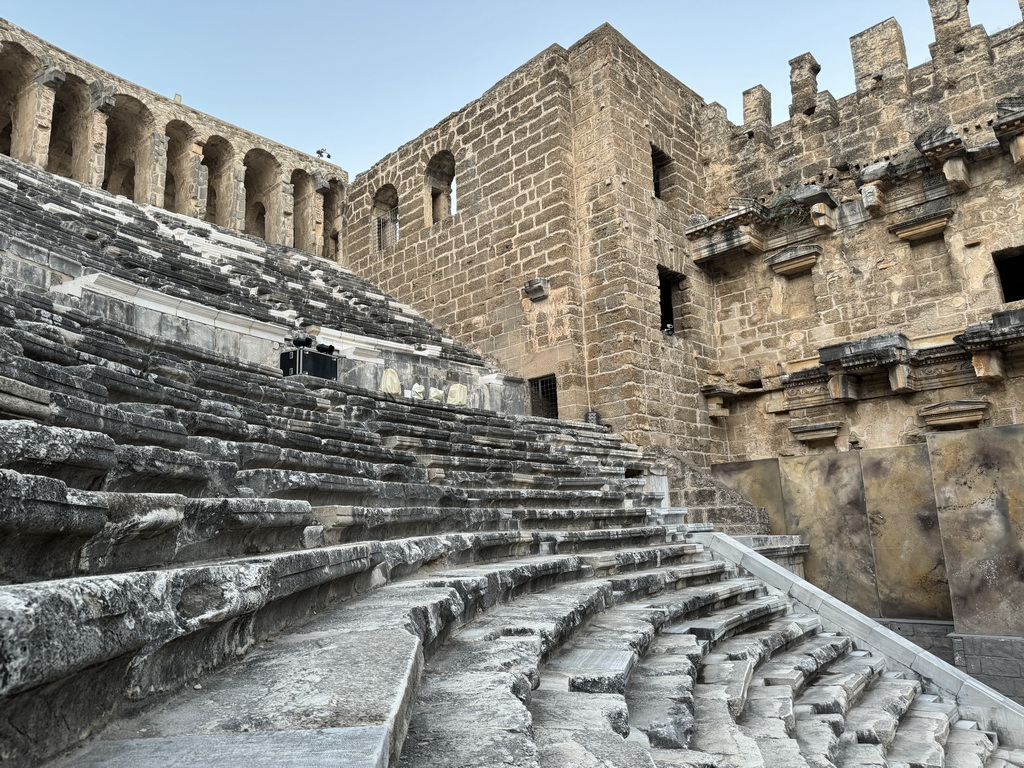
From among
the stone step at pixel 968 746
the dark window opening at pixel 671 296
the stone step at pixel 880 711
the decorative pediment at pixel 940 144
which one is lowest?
the stone step at pixel 968 746

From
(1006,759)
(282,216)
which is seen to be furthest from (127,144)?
(1006,759)

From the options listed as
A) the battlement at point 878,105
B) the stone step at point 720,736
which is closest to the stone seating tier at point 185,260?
the battlement at point 878,105

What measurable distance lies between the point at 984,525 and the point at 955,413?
3.23 m

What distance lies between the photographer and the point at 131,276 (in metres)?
7.57

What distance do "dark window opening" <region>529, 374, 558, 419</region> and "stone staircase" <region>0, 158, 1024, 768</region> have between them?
128 inches

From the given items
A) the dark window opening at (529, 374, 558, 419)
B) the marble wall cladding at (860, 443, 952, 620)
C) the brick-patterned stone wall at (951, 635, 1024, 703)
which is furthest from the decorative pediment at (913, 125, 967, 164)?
the brick-patterned stone wall at (951, 635, 1024, 703)

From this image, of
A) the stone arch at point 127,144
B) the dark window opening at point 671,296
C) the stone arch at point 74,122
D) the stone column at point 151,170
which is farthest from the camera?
the stone arch at point 127,144

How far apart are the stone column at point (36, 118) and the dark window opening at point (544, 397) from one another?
409 inches

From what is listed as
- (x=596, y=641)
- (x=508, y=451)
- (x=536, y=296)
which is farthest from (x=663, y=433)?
(x=596, y=641)

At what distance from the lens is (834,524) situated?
9367 mm

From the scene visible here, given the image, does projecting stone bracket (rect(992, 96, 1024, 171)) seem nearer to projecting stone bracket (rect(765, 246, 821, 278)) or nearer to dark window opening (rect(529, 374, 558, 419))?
projecting stone bracket (rect(765, 246, 821, 278))

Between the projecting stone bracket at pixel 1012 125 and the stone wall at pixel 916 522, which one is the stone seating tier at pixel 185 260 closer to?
the stone wall at pixel 916 522

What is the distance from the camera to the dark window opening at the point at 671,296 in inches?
485

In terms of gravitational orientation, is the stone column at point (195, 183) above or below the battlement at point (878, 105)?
above
